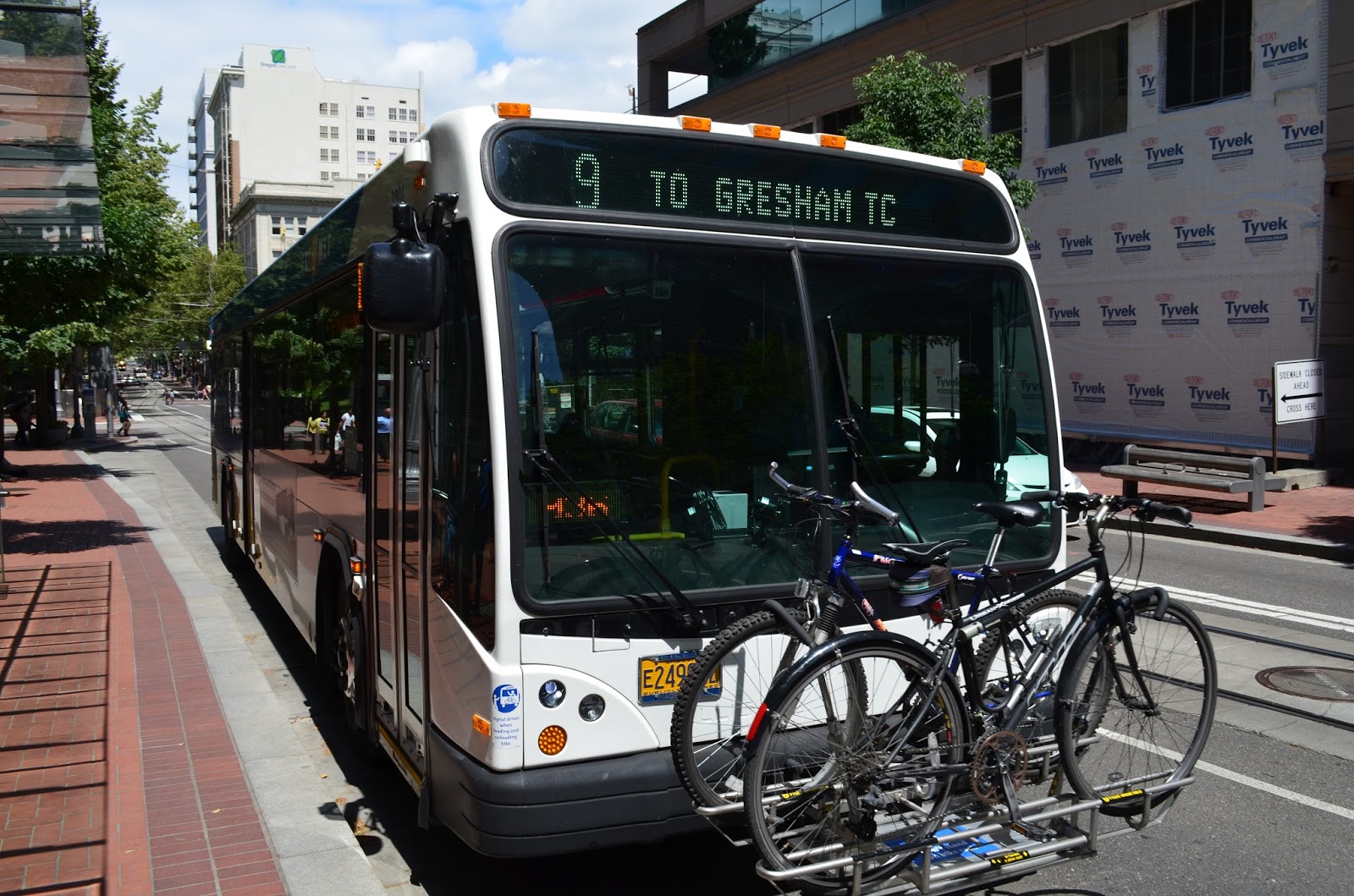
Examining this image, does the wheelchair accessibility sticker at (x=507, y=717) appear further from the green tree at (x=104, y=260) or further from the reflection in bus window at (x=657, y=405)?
the green tree at (x=104, y=260)

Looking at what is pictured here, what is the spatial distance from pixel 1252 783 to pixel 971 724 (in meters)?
2.60

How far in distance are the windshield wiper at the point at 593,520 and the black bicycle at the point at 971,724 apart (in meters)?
0.63

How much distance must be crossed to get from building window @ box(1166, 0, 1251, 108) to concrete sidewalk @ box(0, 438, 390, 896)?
697 inches

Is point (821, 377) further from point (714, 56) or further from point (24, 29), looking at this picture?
point (714, 56)

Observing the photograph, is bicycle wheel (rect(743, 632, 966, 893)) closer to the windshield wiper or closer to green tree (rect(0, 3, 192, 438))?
the windshield wiper

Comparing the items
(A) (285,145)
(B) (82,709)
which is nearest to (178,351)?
(A) (285,145)

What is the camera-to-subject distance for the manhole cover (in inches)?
283

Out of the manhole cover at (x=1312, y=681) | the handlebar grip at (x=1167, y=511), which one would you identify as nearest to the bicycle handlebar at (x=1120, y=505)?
the handlebar grip at (x=1167, y=511)

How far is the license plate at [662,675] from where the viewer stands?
4070mm

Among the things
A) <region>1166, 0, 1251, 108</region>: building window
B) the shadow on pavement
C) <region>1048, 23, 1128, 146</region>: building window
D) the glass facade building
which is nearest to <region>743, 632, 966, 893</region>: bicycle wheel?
the glass facade building

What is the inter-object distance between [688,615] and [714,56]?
32423 millimetres

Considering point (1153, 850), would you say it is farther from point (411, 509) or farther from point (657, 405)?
point (411, 509)

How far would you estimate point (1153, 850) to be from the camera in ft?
16.2

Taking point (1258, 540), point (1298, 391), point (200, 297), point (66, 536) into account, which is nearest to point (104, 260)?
point (66, 536)
